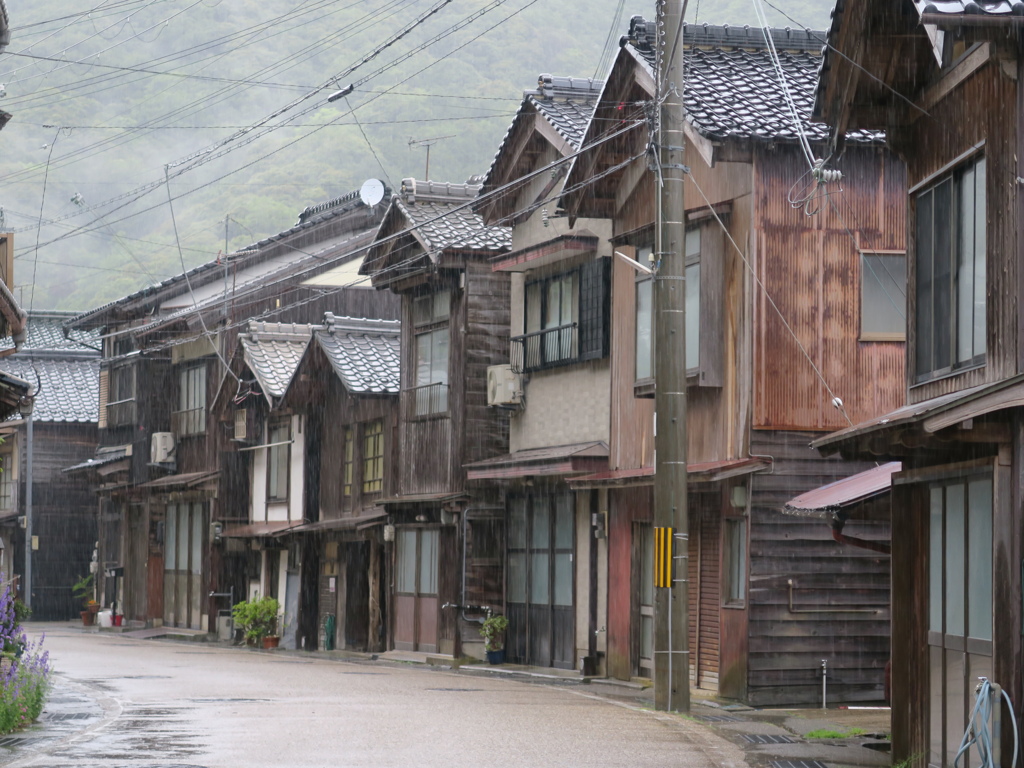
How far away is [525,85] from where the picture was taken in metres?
97.6

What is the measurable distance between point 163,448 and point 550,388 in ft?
76.3

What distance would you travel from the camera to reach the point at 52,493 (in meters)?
56.2

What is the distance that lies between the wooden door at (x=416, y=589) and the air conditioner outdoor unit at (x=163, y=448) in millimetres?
16374

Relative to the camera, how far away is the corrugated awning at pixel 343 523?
110 ft

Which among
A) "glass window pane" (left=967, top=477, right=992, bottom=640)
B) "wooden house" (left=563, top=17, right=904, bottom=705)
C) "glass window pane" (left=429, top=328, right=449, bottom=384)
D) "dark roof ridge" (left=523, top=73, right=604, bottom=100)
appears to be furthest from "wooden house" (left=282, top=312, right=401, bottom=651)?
"glass window pane" (left=967, top=477, right=992, bottom=640)

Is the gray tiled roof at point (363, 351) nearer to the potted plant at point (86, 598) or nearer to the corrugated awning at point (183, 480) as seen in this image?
the corrugated awning at point (183, 480)

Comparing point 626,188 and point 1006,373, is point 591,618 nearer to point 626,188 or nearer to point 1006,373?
point 626,188

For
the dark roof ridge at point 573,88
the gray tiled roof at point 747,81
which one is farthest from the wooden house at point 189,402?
the gray tiled roof at point 747,81

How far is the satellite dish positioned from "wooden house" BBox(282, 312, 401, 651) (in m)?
4.57

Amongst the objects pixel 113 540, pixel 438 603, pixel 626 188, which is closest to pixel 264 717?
pixel 626 188

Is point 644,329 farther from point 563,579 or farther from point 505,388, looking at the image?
point 563,579

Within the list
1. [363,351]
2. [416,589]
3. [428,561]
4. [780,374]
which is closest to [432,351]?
[428,561]

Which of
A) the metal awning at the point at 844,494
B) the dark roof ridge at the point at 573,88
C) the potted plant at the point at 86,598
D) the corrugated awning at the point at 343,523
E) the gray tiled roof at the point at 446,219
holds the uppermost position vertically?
the dark roof ridge at the point at 573,88

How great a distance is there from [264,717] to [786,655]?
25.5ft
